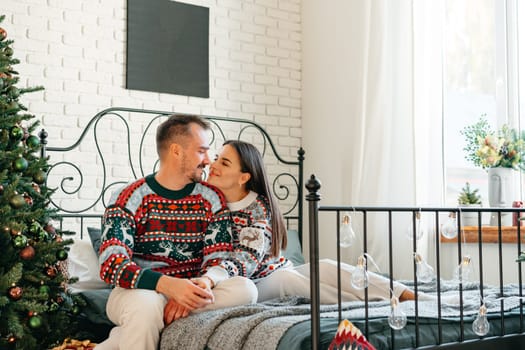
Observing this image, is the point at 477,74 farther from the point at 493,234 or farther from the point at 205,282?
the point at 205,282

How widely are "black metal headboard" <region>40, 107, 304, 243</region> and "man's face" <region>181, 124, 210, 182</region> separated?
3.73 feet

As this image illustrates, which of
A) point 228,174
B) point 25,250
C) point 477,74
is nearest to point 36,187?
point 25,250

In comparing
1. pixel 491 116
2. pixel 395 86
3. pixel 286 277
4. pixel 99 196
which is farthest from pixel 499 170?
pixel 99 196

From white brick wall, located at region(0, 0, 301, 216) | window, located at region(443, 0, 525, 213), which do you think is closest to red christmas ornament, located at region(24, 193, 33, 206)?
white brick wall, located at region(0, 0, 301, 216)

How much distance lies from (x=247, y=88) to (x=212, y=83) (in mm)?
252

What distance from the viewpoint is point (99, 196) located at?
376 cm

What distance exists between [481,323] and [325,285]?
0.62m

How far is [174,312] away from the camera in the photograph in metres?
2.16

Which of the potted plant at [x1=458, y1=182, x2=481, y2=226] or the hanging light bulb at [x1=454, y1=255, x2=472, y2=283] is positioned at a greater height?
the potted plant at [x1=458, y1=182, x2=481, y2=226]

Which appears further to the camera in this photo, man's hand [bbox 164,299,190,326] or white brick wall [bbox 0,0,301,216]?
white brick wall [bbox 0,0,301,216]

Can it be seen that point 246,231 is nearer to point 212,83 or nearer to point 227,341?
point 227,341

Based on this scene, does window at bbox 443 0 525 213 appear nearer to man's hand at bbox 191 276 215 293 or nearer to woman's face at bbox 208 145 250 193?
woman's face at bbox 208 145 250 193

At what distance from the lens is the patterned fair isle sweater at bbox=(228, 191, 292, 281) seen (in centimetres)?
244

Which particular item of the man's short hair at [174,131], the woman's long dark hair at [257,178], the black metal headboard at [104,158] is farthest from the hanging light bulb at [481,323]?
the black metal headboard at [104,158]
